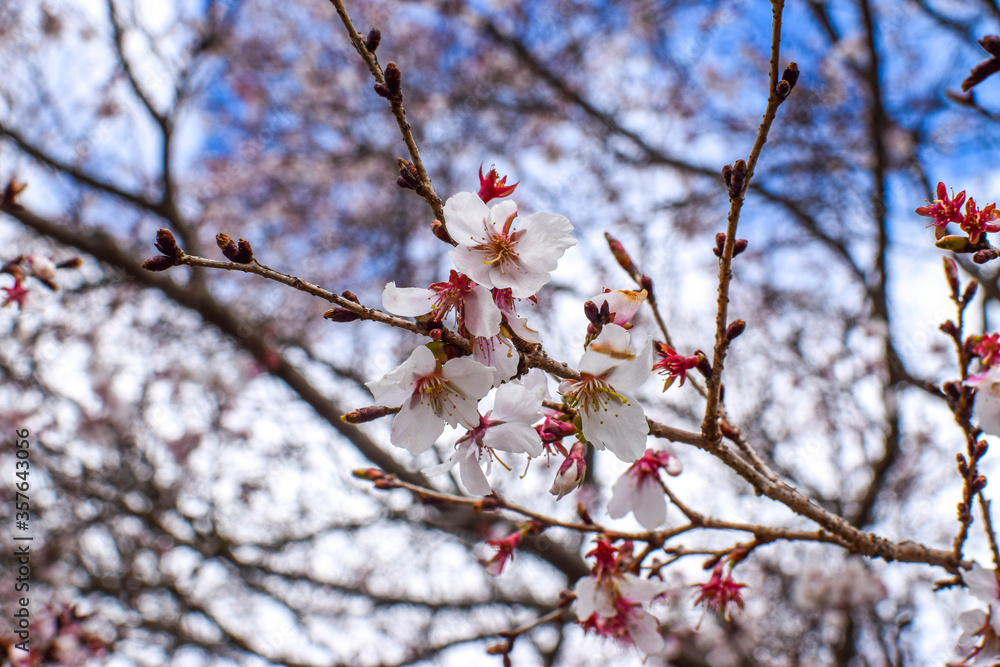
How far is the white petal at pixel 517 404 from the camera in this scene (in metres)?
1.12

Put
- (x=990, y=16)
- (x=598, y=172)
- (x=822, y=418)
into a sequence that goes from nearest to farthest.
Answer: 1. (x=990, y=16)
2. (x=822, y=418)
3. (x=598, y=172)

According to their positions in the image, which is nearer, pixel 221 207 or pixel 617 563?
pixel 617 563

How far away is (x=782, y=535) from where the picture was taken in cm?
145

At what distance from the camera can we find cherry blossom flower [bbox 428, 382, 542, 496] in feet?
3.70

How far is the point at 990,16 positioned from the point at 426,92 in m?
5.24

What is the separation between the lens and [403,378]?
103 cm

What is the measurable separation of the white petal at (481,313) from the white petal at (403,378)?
0.30 feet

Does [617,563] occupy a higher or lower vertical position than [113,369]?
lower

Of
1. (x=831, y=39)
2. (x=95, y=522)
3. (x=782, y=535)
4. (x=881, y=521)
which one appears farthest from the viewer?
(x=881, y=521)

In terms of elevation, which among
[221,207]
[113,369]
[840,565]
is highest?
[221,207]

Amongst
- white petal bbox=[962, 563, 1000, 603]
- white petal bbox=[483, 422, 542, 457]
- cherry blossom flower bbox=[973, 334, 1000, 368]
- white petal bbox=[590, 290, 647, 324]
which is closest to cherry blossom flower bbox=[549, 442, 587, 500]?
white petal bbox=[483, 422, 542, 457]

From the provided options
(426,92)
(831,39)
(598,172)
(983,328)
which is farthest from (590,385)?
(426,92)

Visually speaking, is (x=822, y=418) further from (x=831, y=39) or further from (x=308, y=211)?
(x=308, y=211)

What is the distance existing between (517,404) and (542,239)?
1.09ft
